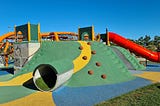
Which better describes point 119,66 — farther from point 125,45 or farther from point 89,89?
point 125,45

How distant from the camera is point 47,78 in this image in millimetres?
13953

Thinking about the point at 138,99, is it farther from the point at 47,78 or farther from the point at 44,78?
the point at 47,78

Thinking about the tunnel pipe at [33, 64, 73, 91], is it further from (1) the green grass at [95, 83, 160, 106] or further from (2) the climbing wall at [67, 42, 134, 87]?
(1) the green grass at [95, 83, 160, 106]

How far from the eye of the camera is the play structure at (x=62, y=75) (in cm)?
1059

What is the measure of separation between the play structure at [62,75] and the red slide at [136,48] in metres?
7.34

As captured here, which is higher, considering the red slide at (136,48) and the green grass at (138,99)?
the red slide at (136,48)

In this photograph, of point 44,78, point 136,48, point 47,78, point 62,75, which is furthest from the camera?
point 136,48

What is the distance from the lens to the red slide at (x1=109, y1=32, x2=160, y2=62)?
2334 cm

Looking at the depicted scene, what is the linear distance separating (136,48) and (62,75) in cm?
1405

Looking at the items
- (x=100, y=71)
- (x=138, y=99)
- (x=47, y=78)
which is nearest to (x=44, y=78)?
(x=47, y=78)

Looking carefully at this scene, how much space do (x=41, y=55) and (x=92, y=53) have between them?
4.04 m

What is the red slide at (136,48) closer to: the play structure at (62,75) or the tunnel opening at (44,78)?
the play structure at (62,75)

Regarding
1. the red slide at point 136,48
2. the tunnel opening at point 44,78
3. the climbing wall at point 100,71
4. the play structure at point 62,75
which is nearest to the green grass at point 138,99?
the play structure at point 62,75

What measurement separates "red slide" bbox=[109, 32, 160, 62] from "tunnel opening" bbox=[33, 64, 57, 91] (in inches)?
498
